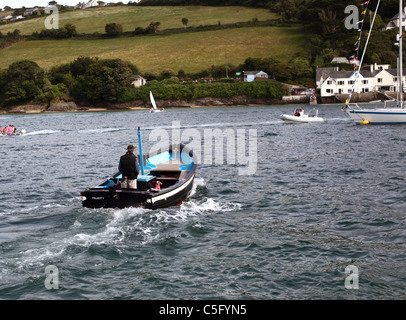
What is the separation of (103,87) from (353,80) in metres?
71.4

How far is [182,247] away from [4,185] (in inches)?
628

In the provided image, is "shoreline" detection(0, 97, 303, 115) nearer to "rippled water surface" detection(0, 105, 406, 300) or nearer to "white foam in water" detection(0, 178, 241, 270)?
"rippled water surface" detection(0, 105, 406, 300)

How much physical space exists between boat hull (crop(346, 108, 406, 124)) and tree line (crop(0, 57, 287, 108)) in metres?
69.2

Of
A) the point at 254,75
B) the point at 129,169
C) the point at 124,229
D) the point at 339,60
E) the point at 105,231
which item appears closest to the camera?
the point at 105,231

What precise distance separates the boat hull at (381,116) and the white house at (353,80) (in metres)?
67.1

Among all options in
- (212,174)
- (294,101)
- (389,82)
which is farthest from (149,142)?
(389,82)

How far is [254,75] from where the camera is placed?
13688 centimetres

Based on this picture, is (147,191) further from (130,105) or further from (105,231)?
(130,105)

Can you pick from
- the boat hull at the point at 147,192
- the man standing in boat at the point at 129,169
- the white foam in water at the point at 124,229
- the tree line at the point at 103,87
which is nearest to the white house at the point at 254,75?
the tree line at the point at 103,87

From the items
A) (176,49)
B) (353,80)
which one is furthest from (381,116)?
(176,49)

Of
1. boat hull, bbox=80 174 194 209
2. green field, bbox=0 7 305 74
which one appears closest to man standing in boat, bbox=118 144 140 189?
boat hull, bbox=80 174 194 209

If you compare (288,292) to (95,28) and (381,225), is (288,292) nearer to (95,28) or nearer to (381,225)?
(381,225)

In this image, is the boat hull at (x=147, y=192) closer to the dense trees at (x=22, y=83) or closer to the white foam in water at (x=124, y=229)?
the white foam in water at (x=124, y=229)

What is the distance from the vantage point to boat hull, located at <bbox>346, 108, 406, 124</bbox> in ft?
179
